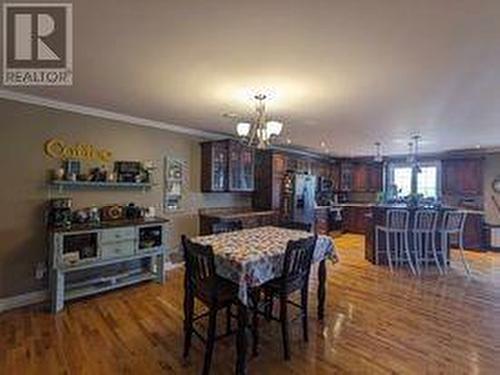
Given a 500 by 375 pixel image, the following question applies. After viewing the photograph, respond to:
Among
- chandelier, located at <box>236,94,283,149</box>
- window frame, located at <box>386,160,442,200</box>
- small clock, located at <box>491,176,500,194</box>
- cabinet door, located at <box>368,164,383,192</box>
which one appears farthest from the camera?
cabinet door, located at <box>368,164,383,192</box>

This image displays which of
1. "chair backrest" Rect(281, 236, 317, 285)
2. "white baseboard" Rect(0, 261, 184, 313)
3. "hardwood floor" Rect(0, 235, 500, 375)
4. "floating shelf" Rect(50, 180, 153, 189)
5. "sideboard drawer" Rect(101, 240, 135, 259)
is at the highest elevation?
"floating shelf" Rect(50, 180, 153, 189)

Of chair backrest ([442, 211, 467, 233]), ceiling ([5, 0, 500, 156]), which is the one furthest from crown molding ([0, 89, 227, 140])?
chair backrest ([442, 211, 467, 233])

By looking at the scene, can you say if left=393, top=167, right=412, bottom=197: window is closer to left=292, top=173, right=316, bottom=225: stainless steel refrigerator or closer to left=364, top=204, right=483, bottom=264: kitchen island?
left=364, top=204, right=483, bottom=264: kitchen island

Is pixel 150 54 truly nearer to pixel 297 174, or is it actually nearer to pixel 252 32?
pixel 252 32

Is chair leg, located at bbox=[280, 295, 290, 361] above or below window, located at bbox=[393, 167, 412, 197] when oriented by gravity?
below

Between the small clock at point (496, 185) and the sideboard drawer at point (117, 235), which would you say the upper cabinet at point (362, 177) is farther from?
the sideboard drawer at point (117, 235)

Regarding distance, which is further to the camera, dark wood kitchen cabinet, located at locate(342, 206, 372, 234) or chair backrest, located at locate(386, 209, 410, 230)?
dark wood kitchen cabinet, located at locate(342, 206, 372, 234)

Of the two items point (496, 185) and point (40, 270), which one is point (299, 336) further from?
point (496, 185)

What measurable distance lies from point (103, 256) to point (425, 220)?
5055 mm

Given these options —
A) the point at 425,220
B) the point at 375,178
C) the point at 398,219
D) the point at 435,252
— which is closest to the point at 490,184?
the point at 375,178

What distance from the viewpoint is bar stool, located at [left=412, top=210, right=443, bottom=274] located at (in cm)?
551

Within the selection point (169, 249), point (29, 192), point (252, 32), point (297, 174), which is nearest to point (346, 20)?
point (252, 32)

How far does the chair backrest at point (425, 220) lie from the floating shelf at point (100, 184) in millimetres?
4466

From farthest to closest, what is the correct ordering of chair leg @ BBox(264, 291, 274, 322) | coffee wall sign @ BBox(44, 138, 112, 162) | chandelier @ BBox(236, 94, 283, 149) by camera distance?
1. coffee wall sign @ BBox(44, 138, 112, 162)
2. chandelier @ BBox(236, 94, 283, 149)
3. chair leg @ BBox(264, 291, 274, 322)
